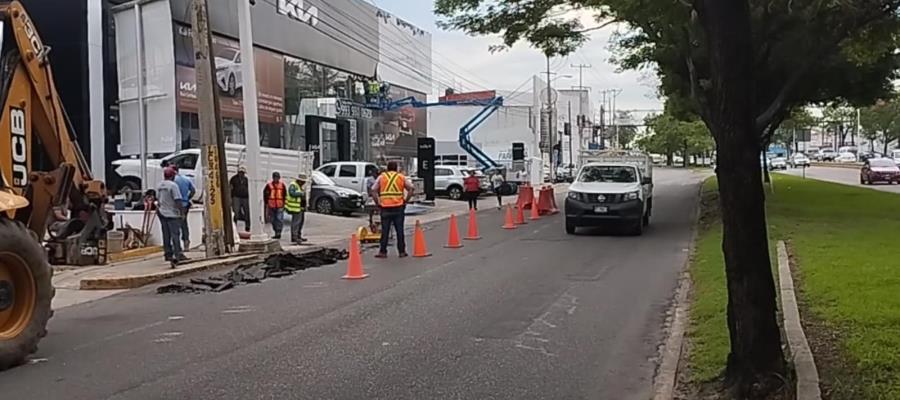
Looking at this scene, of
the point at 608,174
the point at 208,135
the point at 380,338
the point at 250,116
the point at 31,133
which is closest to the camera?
the point at 380,338

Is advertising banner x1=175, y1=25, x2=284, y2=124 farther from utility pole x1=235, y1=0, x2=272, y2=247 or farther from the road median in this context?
the road median

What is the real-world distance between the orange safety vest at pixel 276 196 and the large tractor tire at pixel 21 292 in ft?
43.3

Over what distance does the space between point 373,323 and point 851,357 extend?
4819 mm

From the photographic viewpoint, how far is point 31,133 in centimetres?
1081

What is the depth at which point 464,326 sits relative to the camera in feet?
33.7

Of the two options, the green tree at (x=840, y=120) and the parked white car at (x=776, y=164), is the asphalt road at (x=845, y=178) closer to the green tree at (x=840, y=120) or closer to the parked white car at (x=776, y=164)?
the parked white car at (x=776, y=164)

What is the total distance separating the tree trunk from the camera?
6430 mm

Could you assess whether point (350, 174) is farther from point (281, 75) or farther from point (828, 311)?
point (828, 311)

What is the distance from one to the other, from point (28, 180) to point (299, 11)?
32.1m

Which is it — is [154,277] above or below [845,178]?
above

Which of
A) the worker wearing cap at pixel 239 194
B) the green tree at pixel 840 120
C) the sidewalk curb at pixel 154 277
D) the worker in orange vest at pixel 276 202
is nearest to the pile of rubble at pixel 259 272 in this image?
the sidewalk curb at pixel 154 277

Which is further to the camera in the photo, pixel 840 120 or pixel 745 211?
pixel 840 120

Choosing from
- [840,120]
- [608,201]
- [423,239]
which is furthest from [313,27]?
[840,120]

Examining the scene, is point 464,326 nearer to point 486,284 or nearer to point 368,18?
point 486,284
